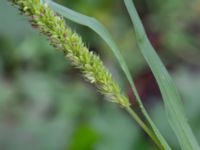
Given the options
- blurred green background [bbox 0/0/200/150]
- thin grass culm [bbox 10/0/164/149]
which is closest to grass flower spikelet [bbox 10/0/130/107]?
thin grass culm [bbox 10/0/164/149]

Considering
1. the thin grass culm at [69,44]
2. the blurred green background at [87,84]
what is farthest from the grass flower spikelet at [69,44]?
the blurred green background at [87,84]

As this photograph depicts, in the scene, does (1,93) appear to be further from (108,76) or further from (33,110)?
(108,76)

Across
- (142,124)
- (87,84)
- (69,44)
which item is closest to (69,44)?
(69,44)

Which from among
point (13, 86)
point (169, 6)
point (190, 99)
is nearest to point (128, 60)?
point (169, 6)

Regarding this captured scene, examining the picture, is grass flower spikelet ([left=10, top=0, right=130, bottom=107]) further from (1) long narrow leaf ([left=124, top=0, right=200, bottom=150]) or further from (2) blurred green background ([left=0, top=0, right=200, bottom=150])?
(2) blurred green background ([left=0, top=0, right=200, bottom=150])

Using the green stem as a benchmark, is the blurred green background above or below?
above

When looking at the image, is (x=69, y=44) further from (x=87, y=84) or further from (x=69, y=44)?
(x=87, y=84)

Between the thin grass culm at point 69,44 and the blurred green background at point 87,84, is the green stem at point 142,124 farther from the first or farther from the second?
the blurred green background at point 87,84
